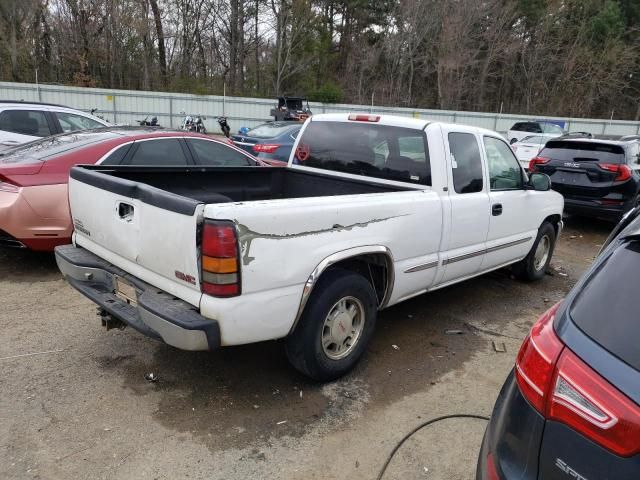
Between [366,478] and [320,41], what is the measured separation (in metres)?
37.9

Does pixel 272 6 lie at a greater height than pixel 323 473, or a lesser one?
greater

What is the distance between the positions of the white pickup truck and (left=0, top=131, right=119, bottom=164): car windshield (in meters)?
1.77

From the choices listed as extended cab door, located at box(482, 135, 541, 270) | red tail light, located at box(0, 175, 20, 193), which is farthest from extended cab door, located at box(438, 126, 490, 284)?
red tail light, located at box(0, 175, 20, 193)

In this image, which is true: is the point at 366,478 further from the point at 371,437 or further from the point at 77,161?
the point at 77,161

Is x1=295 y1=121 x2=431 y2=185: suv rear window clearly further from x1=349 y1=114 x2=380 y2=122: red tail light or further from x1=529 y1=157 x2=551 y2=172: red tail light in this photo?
x1=529 y1=157 x2=551 y2=172: red tail light

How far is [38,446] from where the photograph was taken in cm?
270

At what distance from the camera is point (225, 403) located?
3189 millimetres

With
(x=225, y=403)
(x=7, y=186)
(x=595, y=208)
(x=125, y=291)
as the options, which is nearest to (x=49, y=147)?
(x=7, y=186)

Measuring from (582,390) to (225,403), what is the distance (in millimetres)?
2327

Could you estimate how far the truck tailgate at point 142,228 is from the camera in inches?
105

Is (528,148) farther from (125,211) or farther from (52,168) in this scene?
(125,211)

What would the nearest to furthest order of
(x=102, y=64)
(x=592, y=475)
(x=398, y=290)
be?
(x=592, y=475) → (x=398, y=290) → (x=102, y=64)

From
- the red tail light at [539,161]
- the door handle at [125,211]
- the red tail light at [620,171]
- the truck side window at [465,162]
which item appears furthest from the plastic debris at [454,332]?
the red tail light at [539,161]

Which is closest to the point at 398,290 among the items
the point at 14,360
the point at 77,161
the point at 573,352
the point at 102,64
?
the point at 573,352
